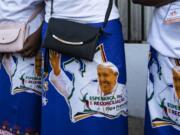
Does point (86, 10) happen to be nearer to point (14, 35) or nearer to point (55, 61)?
point (55, 61)

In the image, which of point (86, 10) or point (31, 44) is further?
point (31, 44)

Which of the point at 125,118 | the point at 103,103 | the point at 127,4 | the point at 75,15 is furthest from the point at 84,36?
the point at 127,4

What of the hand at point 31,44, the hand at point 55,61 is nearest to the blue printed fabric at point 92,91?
the hand at point 55,61

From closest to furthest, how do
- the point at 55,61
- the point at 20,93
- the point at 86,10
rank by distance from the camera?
the point at 86,10, the point at 55,61, the point at 20,93

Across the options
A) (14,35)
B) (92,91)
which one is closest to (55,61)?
(92,91)

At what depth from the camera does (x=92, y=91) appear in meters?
2.57

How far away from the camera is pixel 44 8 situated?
2.92m

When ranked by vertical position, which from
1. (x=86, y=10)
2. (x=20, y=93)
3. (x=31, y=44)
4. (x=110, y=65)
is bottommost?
(x=20, y=93)

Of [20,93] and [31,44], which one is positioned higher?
[31,44]

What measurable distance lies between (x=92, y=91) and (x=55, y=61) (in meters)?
0.32

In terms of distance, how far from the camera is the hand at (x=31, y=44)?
288cm

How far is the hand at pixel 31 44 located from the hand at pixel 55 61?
0.86 feet

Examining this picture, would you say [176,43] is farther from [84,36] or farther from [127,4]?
[127,4]

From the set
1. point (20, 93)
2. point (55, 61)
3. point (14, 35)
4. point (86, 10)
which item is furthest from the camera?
point (20, 93)
